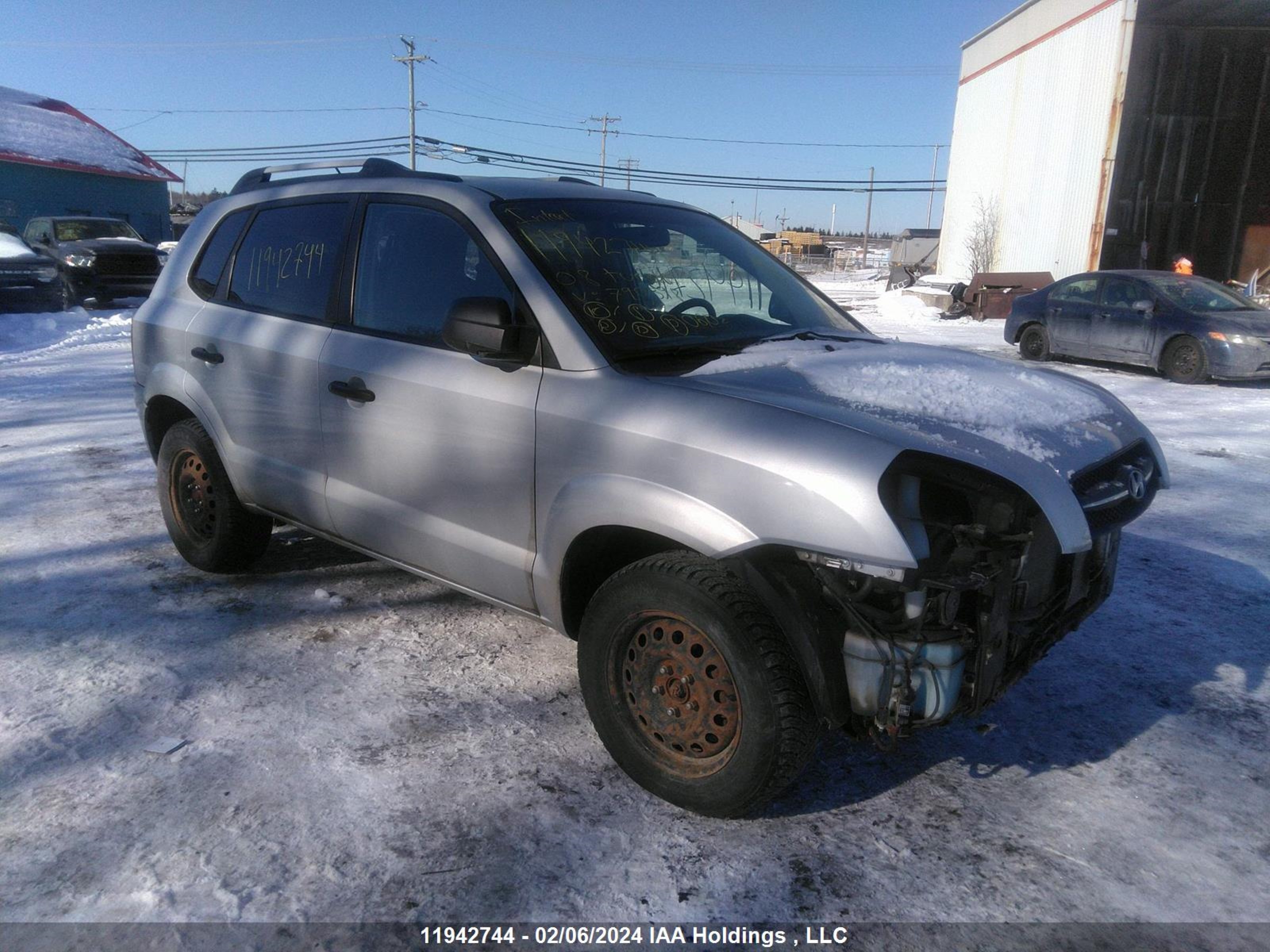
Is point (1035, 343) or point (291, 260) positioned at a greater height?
point (291, 260)

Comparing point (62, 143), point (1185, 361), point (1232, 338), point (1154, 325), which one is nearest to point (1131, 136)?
point (1154, 325)

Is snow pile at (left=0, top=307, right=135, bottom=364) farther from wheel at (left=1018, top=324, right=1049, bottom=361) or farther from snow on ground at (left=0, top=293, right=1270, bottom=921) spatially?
wheel at (left=1018, top=324, right=1049, bottom=361)

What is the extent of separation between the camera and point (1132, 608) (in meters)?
4.17

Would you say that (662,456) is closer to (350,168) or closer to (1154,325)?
(350,168)

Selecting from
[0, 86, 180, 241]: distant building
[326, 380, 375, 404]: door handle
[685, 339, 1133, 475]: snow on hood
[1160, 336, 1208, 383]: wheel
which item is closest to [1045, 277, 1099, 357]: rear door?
[1160, 336, 1208, 383]: wheel

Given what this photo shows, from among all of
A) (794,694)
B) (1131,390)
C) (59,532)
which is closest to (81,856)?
(794,694)

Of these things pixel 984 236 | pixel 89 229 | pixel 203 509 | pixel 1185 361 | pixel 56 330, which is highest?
pixel 984 236

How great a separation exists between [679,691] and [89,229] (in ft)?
71.2

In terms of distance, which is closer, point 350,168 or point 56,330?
point 350,168

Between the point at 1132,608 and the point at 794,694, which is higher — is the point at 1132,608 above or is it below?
below

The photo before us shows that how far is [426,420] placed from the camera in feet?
10.3

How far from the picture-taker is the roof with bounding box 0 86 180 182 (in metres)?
32.4

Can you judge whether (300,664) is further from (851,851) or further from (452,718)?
(851,851)

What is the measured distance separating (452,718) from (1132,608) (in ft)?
10.1
